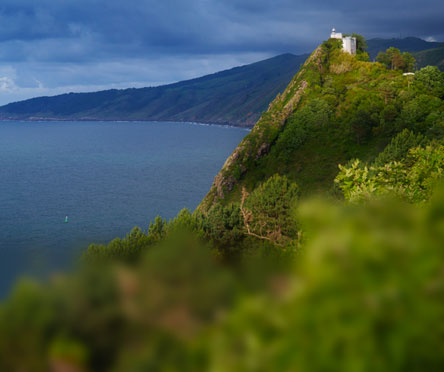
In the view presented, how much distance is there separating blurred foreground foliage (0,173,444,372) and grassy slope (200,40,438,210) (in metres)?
74.2

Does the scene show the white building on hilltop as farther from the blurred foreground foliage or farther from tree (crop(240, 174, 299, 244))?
the blurred foreground foliage

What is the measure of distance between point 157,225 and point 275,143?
61.1 metres

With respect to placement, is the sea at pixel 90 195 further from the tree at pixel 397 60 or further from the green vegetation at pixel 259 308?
the green vegetation at pixel 259 308

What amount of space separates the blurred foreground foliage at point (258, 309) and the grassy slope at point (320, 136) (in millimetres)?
74165

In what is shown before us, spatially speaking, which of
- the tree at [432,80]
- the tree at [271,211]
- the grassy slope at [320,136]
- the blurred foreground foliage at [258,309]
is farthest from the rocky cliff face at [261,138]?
the blurred foreground foliage at [258,309]

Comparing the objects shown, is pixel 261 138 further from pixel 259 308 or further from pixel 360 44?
pixel 259 308

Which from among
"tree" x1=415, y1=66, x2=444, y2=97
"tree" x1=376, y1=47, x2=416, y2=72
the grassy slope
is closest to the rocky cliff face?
the grassy slope

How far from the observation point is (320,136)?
90250 millimetres

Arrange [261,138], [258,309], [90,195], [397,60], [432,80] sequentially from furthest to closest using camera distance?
[90,195] → [397,60] → [261,138] → [432,80] → [258,309]

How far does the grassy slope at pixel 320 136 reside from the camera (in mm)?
84562

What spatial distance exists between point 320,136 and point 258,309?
89.5m

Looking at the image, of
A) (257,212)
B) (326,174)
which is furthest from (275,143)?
(257,212)

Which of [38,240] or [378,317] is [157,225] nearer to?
[378,317]

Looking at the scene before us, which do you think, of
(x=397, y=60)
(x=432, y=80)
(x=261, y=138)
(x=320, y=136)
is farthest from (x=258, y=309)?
(x=397, y=60)
